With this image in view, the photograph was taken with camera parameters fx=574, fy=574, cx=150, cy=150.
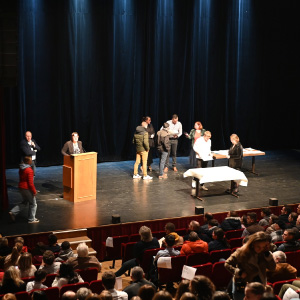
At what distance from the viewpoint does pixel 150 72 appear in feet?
50.4

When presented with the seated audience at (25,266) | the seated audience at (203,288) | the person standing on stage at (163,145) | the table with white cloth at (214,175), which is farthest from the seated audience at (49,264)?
the person standing on stage at (163,145)

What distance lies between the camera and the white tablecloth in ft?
38.5

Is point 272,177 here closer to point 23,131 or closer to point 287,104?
point 287,104

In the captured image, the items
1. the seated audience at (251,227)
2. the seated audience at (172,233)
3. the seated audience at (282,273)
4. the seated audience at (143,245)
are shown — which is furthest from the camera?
the seated audience at (251,227)

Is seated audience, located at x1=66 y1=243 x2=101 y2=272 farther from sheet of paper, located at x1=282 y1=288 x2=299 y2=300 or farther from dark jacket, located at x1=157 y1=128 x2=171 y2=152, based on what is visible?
dark jacket, located at x1=157 y1=128 x2=171 y2=152

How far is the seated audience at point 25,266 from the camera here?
23.4 feet

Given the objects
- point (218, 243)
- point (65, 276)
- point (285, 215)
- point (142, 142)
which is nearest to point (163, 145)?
point (142, 142)

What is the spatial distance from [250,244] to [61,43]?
9626 mm

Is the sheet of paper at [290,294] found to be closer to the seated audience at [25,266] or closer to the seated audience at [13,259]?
the seated audience at [25,266]

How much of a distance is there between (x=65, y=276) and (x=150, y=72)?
9.34 metres

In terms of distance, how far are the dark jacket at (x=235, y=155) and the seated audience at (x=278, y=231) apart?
13.3 feet

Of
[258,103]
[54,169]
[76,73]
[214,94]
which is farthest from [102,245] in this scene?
[258,103]

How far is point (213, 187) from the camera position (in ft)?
42.4

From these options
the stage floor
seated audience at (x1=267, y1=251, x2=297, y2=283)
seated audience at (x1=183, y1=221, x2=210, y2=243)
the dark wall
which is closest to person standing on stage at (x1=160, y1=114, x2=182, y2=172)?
the stage floor
